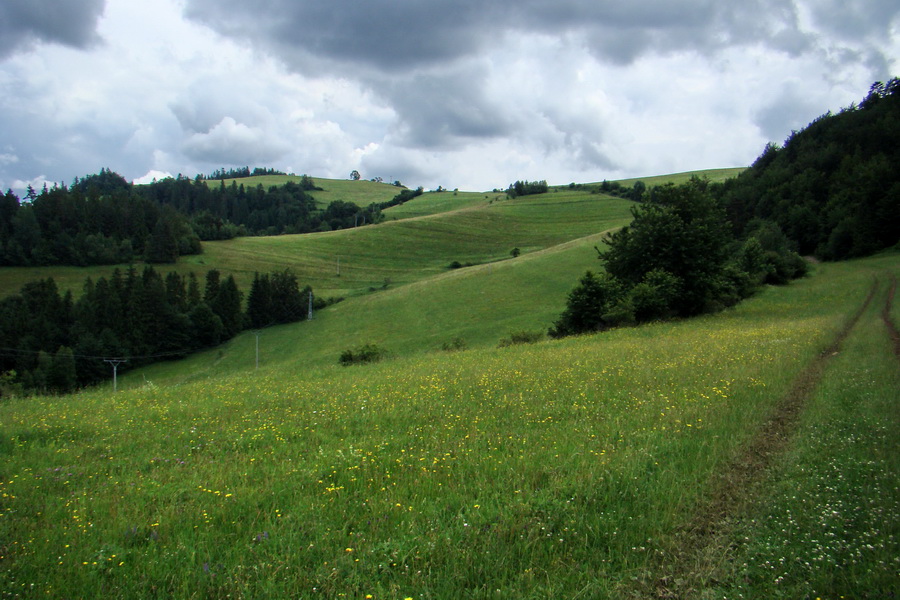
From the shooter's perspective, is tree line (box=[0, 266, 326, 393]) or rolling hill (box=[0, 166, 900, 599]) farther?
tree line (box=[0, 266, 326, 393])

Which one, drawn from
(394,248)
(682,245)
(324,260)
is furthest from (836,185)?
(324,260)

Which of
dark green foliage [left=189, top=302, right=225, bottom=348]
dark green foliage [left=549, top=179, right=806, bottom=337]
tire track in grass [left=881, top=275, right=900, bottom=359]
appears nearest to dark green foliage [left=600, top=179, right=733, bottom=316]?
dark green foliage [left=549, top=179, right=806, bottom=337]

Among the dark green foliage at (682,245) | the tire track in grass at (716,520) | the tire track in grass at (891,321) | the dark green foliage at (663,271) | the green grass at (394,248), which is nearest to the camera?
the tire track in grass at (716,520)

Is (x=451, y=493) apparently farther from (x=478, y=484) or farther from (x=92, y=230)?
(x=92, y=230)

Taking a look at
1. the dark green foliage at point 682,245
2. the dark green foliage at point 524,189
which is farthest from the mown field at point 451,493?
the dark green foliage at point 524,189

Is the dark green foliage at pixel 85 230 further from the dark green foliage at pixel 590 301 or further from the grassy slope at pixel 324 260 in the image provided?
→ the dark green foliage at pixel 590 301

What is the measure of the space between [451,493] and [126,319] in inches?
3818

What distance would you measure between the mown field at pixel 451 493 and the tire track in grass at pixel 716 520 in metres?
0.05

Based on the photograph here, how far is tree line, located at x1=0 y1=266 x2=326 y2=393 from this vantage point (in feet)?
251

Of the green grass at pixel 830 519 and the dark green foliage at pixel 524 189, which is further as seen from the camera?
the dark green foliage at pixel 524 189

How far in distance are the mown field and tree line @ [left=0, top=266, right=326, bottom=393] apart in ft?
246

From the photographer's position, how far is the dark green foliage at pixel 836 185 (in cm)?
7056

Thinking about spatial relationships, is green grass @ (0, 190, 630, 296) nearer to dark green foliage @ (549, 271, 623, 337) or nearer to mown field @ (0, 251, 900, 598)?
Result: dark green foliage @ (549, 271, 623, 337)

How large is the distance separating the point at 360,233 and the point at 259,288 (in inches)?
2008
